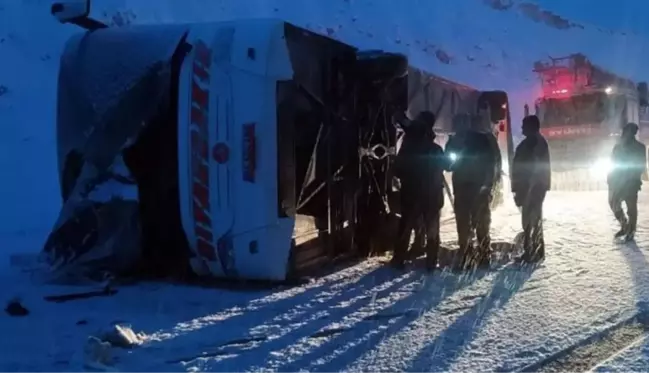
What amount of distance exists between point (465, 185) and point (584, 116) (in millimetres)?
14511

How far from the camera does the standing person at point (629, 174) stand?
9.54 meters

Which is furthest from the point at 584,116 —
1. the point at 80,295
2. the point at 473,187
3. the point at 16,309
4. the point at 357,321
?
the point at 16,309

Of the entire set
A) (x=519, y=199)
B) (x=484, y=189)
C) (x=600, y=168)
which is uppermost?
(x=600, y=168)

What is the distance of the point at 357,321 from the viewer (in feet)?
18.2

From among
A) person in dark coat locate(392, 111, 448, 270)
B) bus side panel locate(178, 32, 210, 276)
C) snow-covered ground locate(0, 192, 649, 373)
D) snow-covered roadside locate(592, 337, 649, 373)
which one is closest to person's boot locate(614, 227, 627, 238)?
snow-covered ground locate(0, 192, 649, 373)

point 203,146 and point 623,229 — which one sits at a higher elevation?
point 203,146

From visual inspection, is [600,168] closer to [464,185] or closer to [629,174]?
[629,174]

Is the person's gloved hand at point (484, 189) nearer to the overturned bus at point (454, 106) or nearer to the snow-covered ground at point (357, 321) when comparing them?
the snow-covered ground at point (357, 321)

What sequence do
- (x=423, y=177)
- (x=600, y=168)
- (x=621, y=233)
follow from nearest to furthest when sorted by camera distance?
(x=423, y=177) → (x=621, y=233) → (x=600, y=168)

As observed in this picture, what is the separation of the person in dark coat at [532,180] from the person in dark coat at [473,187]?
0.28 metres

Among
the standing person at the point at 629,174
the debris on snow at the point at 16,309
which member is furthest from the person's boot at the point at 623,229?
the debris on snow at the point at 16,309

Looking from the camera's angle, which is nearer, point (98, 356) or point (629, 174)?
point (98, 356)

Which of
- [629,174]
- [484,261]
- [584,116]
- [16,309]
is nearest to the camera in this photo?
[16,309]

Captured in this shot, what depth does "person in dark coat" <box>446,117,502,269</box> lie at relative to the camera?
780 cm
